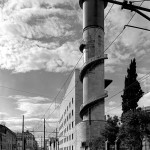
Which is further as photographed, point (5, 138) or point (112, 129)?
point (5, 138)

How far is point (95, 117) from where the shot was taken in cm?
6191

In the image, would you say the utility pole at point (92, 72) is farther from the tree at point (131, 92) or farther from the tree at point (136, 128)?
the tree at point (136, 128)

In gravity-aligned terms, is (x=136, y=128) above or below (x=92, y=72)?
below

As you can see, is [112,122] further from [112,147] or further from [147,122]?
[147,122]

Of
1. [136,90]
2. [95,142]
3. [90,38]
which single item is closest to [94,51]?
[90,38]

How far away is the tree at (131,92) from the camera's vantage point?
56625 mm

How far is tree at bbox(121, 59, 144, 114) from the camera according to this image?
56.6 meters

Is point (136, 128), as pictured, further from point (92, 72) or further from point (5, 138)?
point (5, 138)

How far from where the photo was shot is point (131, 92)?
190 ft

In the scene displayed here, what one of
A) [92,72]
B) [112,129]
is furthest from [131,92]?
[112,129]

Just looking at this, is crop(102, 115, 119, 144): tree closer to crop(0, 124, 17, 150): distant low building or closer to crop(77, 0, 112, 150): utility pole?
crop(77, 0, 112, 150): utility pole

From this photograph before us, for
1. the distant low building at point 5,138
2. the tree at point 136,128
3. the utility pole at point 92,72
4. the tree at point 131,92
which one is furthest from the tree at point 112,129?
the distant low building at point 5,138

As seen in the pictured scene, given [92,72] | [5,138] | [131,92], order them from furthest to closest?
1. [5,138]
2. [92,72]
3. [131,92]

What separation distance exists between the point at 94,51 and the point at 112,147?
941 inches
